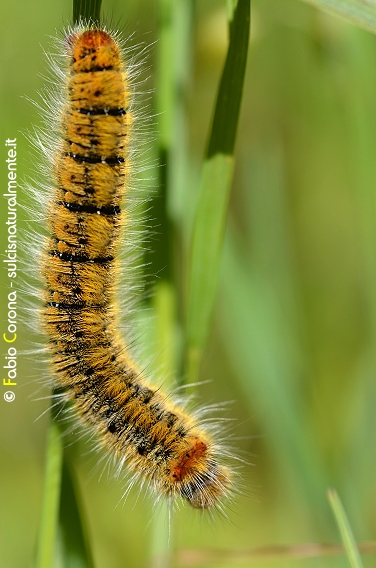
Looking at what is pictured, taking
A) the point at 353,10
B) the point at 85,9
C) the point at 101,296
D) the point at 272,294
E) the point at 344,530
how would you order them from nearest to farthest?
the point at 353,10, the point at 85,9, the point at 344,530, the point at 101,296, the point at 272,294

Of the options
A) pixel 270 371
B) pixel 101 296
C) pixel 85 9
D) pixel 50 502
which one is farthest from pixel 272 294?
pixel 85 9

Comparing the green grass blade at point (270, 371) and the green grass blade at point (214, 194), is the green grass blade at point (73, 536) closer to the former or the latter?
the green grass blade at point (214, 194)

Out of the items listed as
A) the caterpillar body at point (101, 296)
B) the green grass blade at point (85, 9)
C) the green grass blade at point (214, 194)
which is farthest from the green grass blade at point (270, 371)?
the green grass blade at point (85, 9)

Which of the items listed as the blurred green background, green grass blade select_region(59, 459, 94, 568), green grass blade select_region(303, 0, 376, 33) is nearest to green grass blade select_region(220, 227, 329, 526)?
the blurred green background

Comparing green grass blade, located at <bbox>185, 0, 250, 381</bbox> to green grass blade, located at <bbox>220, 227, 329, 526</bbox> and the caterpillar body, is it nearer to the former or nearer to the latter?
the caterpillar body

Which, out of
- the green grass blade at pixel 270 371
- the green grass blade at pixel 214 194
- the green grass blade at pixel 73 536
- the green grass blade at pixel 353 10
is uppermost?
the green grass blade at pixel 353 10

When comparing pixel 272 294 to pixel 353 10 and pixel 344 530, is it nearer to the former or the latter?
pixel 344 530

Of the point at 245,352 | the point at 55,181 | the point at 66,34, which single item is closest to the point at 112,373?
the point at 55,181
